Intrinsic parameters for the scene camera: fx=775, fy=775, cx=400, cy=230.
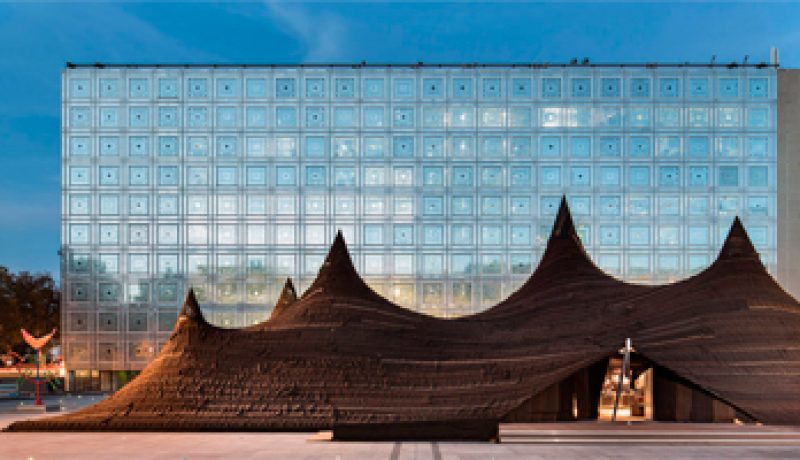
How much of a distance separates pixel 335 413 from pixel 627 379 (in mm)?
9682

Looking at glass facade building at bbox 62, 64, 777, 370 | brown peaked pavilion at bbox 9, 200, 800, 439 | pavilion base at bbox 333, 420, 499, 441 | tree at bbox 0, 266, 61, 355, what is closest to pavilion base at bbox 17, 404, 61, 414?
brown peaked pavilion at bbox 9, 200, 800, 439

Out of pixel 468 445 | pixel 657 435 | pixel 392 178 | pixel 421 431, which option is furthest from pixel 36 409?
pixel 657 435

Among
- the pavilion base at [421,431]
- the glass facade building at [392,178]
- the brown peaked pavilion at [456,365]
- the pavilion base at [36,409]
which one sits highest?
the glass facade building at [392,178]

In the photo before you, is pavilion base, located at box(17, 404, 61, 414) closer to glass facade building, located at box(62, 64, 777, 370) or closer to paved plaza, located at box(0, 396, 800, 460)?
paved plaza, located at box(0, 396, 800, 460)

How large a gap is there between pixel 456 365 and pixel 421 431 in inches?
108

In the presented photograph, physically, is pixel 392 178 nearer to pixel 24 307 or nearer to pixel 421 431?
pixel 421 431

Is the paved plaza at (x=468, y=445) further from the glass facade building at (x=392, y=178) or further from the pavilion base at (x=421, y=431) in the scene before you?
the glass facade building at (x=392, y=178)

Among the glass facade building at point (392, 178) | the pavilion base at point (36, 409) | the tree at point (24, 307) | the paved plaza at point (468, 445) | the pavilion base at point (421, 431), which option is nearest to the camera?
the paved plaza at point (468, 445)

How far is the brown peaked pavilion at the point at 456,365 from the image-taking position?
22.2m

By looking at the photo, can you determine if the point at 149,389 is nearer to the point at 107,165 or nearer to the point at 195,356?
the point at 195,356

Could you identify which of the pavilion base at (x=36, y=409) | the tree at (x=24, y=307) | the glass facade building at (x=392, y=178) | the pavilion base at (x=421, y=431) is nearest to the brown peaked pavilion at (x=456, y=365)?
the pavilion base at (x=421, y=431)

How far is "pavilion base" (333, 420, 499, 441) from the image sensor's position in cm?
2131

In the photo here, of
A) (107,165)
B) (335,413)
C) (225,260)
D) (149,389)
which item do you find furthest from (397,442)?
(107,165)

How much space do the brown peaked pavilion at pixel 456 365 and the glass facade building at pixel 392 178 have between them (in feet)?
58.4
